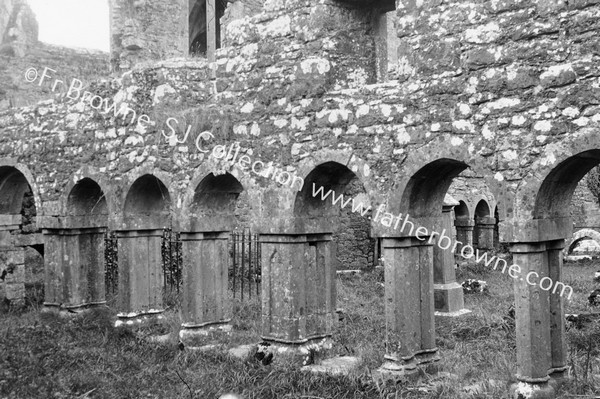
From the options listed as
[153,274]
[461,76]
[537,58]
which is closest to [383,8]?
[461,76]

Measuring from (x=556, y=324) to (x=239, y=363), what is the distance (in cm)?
344

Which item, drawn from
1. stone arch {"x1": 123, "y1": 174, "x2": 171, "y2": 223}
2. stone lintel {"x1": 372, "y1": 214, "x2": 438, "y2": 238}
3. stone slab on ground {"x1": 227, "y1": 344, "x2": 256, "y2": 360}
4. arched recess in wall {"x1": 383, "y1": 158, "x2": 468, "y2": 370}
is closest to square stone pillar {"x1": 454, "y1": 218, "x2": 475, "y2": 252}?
stone arch {"x1": 123, "y1": 174, "x2": 171, "y2": 223}

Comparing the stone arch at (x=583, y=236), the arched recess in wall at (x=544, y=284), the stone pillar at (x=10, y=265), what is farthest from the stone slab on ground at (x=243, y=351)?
the stone arch at (x=583, y=236)

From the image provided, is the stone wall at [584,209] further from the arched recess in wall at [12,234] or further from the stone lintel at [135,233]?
the arched recess in wall at [12,234]

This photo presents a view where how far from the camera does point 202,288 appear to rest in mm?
8617

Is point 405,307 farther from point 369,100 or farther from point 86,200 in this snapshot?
point 86,200

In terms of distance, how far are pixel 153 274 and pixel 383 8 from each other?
4.97 m

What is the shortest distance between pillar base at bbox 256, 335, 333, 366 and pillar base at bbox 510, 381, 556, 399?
7.87 ft

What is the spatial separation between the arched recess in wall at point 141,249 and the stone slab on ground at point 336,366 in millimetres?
3264

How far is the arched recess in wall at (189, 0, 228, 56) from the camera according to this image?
718 inches

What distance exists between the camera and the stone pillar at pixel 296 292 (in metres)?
7.57

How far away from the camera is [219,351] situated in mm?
8070

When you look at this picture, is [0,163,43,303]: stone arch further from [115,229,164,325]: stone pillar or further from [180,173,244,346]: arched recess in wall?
[180,173,244,346]: arched recess in wall

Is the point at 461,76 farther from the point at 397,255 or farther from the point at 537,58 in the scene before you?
the point at 397,255
